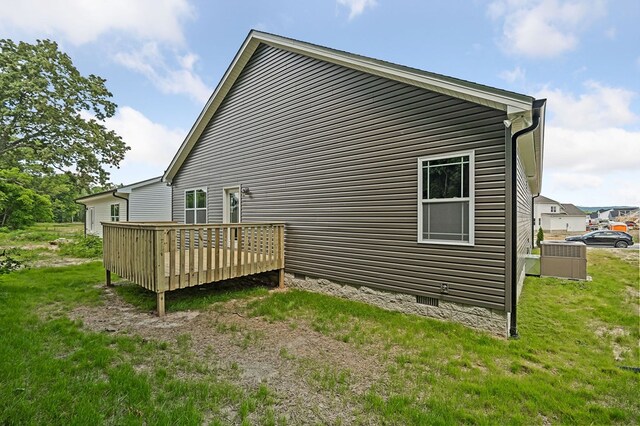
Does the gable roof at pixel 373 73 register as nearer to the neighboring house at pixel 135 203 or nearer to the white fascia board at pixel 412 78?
the white fascia board at pixel 412 78

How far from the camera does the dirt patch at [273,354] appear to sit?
2768 millimetres

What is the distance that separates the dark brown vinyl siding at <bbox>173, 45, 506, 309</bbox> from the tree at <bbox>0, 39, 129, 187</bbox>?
1445 cm

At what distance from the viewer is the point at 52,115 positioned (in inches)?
636

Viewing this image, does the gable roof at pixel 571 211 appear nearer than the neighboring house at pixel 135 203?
No

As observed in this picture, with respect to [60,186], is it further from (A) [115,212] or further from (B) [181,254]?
(B) [181,254]

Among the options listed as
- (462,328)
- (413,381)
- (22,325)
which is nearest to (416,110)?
(462,328)

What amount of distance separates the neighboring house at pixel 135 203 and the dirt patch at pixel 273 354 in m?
10.8

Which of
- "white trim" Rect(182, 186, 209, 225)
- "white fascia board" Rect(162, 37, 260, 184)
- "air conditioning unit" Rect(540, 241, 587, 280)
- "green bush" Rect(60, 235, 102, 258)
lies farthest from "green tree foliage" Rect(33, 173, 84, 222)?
"air conditioning unit" Rect(540, 241, 587, 280)

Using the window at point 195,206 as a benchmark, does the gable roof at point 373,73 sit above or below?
above

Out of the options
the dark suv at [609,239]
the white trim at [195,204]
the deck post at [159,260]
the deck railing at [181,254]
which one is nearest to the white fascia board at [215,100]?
the white trim at [195,204]

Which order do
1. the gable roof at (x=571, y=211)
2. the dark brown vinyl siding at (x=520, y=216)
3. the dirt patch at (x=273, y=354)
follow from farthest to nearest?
the gable roof at (x=571, y=211)
the dark brown vinyl siding at (x=520, y=216)
the dirt patch at (x=273, y=354)

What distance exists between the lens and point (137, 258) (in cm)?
552

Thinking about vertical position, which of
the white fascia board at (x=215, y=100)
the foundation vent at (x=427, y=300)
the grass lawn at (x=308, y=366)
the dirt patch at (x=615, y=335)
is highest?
the white fascia board at (x=215, y=100)

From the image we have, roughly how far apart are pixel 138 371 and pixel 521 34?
413 inches
